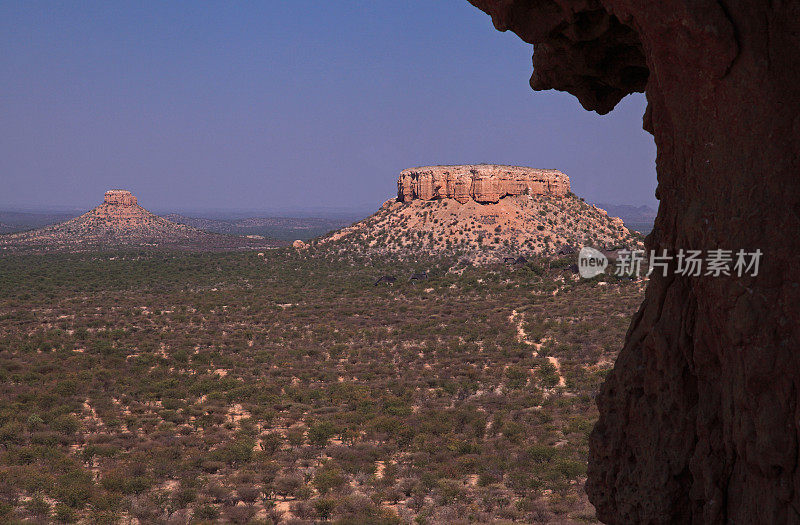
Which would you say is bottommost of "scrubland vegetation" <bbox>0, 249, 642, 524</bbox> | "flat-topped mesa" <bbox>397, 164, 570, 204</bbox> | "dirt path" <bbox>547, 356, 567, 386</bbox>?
"scrubland vegetation" <bbox>0, 249, 642, 524</bbox>

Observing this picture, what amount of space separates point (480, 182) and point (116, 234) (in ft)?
279

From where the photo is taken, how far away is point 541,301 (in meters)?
34.2

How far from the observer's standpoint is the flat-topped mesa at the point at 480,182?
6494 cm

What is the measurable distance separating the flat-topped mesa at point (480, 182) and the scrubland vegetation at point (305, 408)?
3024cm

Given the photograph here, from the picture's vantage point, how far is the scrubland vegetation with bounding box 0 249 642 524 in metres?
10.1

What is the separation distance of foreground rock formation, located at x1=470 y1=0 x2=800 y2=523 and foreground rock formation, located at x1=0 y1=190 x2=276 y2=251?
337 feet

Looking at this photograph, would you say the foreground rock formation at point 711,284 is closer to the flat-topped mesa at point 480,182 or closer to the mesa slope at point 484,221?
the mesa slope at point 484,221

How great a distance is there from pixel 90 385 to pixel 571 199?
62.8 meters

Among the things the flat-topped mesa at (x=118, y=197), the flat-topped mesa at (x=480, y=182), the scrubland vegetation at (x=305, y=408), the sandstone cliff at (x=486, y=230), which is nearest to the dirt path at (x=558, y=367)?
the scrubland vegetation at (x=305, y=408)

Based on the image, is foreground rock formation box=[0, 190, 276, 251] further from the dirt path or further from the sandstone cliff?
the dirt path

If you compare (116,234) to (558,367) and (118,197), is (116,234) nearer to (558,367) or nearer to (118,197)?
(118,197)

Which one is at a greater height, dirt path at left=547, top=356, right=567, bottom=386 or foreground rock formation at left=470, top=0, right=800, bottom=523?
foreground rock formation at left=470, top=0, right=800, bottom=523

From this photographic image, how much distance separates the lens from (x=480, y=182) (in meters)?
64.4

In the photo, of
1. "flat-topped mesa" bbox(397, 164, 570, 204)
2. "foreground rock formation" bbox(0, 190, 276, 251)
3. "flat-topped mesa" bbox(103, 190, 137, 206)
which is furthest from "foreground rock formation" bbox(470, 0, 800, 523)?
"flat-topped mesa" bbox(103, 190, 137, 206)
